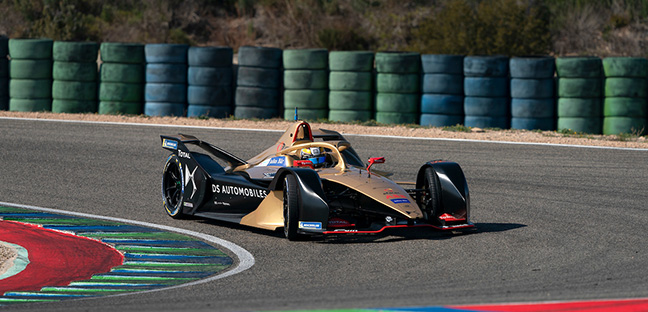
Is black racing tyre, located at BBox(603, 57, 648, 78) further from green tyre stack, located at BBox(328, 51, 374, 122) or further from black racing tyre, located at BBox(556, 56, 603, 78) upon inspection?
green tyre stack, located at BBox(328, 51, 374, 122)

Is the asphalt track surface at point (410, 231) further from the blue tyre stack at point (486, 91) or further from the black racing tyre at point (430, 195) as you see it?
the blue tyre stack at point (486, 91)

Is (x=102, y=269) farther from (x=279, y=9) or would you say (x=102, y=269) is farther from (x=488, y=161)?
(x=279, y=9)

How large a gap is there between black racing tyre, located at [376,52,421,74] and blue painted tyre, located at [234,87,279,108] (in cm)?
244

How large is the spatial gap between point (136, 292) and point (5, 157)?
8.92m

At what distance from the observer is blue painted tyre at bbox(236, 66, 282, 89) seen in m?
19.3

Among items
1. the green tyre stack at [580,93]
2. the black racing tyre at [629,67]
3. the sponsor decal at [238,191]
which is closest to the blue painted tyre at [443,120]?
the green tyre stack at [580,93]

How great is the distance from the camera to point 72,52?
19.6 meters

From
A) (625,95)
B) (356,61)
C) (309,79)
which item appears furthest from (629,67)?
(309,79)

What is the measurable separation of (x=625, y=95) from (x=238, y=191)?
1067cm

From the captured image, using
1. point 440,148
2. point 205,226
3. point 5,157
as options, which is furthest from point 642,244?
point 5,157

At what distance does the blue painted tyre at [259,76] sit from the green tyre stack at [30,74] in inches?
171

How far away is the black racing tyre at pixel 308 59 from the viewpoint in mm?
19250

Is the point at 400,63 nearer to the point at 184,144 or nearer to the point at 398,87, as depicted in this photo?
the point at 398,87

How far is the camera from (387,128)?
61.2 feet
